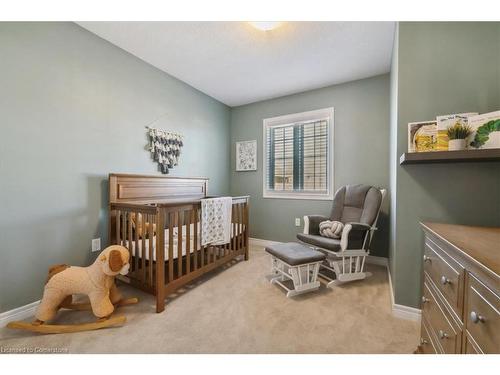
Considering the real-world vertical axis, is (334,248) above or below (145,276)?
above

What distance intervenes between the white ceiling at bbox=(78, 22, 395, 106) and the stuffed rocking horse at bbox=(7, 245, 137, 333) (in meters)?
1.99

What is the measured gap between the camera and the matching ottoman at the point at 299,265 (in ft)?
6.26

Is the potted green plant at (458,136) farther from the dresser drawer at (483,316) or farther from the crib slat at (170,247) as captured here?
the crib slat at (170,247)

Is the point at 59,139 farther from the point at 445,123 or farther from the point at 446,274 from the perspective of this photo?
the point at 445,123

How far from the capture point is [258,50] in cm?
223

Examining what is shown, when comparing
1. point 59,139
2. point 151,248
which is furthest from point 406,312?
point 59,139

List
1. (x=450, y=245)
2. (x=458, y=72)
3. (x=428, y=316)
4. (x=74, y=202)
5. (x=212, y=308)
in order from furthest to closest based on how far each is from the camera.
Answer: (x=74, y=202), (x=212, y=308), (x=458, y=72), (x=428, y=316), (x=450, y=245)

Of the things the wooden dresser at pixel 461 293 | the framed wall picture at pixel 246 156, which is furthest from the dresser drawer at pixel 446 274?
the framed wall picture at pixel 246 156

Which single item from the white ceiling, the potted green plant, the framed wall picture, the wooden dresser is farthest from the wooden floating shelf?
the framed wall picture

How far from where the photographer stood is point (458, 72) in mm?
1419

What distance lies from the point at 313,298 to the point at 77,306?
1935 mm
